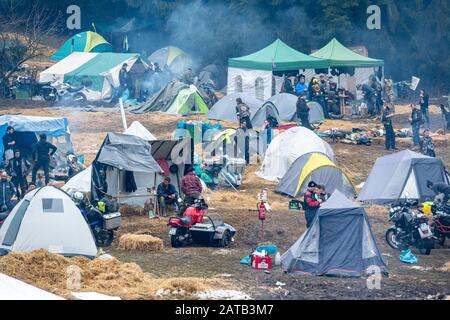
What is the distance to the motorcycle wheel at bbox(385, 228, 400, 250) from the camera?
62.3 ft

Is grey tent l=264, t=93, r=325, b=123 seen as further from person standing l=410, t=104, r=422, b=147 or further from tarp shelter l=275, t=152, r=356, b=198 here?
tarp shelter l=275, t=152, r=356, b=198

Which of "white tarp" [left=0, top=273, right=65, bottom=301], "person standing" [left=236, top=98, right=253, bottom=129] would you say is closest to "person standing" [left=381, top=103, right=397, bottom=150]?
"person standing" [left=236, top=98, right=253, bottom=129]

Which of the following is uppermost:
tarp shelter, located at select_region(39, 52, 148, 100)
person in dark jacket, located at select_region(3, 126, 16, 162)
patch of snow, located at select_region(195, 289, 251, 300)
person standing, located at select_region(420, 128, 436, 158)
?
tarp shelter, located at select_region(39, 52, 148, 100)

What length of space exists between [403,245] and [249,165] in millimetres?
8773

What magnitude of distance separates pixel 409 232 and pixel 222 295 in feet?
17.6

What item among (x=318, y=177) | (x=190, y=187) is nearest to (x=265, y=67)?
(x=318, y=177)

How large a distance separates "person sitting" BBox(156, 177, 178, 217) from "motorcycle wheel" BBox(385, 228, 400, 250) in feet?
16.1

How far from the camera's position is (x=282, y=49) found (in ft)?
125

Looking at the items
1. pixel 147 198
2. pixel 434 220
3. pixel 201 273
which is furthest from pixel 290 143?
pixel 201 273

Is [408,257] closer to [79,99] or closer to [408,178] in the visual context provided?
[408,178]

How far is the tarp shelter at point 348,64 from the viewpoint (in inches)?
1510

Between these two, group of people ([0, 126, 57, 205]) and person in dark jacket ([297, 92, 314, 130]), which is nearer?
group of people ([0, 126, 57, 205])

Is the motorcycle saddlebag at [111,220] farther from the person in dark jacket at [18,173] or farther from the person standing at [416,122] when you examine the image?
the person standing at [416,122]

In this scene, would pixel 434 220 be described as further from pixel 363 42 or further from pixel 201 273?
pixel 363 42
